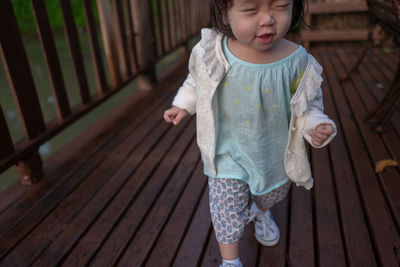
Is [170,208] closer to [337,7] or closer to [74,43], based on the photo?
[74,43]

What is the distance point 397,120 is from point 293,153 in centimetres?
166

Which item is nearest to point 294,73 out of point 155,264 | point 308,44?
point 155,264

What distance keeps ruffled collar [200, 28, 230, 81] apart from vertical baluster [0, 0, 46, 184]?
1.15 meters

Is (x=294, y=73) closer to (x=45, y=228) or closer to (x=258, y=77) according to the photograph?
(x=258, y=77)

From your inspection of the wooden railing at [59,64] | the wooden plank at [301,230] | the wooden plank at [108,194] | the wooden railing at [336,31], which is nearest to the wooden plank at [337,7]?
the wooden railing at [336,31]

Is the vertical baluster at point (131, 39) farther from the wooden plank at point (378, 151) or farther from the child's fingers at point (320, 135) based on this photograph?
the child's fingers at point (320, 135)

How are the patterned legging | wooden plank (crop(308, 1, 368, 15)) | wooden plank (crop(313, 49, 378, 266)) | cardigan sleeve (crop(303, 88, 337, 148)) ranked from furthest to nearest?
wooden plank (crop(308, 1, 368, 15)), wooden plank (crop(313, 49, 378, 266)), the patterned legging, cardigan sleeve (crop(303, 88, 337, 148))

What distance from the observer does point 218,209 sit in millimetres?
1281

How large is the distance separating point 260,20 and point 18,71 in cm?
140

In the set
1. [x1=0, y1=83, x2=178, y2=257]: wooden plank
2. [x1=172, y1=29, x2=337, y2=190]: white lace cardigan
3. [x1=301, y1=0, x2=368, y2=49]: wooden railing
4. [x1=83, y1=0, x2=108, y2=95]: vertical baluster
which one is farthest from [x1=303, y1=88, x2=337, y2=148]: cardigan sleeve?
[x1=301, y1=0, x2=368, y2=49]: wooden railing

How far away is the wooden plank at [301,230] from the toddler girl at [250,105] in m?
0.30

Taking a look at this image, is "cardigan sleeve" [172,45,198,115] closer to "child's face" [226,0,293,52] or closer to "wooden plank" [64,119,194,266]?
"child's face" [226,0,293,52]

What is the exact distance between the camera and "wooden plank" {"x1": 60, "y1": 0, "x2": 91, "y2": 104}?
7.16 ft

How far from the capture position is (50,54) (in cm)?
206
